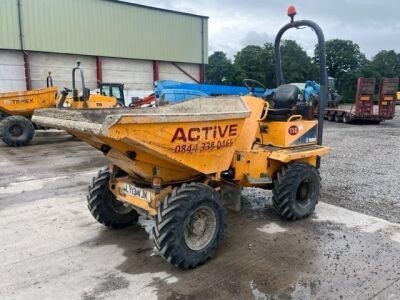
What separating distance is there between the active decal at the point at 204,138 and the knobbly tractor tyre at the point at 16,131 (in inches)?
351

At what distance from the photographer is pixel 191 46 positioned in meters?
24.4

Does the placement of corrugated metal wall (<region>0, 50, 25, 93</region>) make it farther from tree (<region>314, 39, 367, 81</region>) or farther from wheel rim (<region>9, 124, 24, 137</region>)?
tree (<region>314, 39, 367, 81</region>)

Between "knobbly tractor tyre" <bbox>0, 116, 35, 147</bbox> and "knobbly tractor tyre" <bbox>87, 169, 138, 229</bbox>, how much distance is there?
7.66 metres

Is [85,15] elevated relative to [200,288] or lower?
elevated

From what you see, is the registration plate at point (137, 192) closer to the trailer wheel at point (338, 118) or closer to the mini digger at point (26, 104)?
the mini digger at point (26, 104)

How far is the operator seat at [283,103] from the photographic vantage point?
15.4 feet

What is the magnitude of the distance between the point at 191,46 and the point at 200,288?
22572 millimetres

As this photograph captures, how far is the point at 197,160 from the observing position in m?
3.55

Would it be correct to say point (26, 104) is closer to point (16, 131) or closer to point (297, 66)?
point (16, 131)

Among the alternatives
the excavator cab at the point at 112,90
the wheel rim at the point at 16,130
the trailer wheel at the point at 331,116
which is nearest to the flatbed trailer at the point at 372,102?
the trailer wheel at the point at 331,116

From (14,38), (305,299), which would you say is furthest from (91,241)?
(14,38)

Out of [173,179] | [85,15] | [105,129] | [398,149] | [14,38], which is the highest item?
[85,15]

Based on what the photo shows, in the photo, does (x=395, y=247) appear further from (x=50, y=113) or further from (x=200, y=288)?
(x=50, y=113)

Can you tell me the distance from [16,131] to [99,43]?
11.0 m
